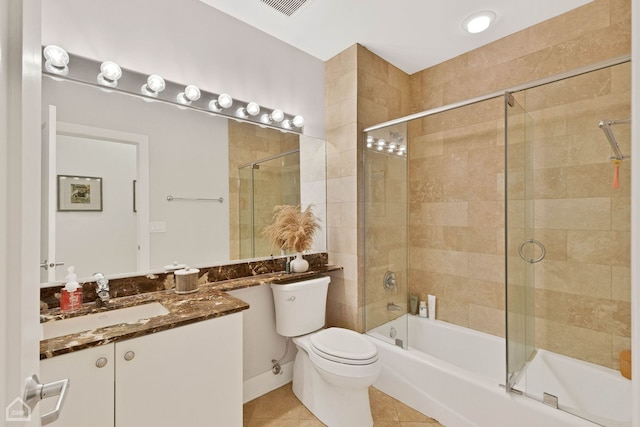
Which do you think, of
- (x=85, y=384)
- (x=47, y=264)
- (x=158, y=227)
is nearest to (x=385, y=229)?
(x=158, y=227)

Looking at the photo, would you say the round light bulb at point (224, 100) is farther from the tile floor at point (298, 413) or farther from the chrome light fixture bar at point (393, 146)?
the tile floor at point (298, 413)

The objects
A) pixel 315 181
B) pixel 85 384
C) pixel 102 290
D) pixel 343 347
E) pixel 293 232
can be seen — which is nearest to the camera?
pixel 85 384

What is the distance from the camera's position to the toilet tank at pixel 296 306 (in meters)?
2.04

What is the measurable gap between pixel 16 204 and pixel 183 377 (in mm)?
1094

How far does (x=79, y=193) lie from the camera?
150 centimetres

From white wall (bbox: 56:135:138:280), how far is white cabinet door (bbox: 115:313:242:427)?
607 mm

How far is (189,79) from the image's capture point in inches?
73.3

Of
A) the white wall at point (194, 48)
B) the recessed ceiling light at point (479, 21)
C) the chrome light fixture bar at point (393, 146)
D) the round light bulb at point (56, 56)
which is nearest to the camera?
the round light bulb at point (56, 56)

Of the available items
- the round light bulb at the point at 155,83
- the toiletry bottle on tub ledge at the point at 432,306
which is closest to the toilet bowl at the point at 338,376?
the toiletry bottle on tub ledge at the point at 432,306

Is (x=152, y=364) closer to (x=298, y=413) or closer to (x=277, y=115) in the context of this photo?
(x=298, y=413)

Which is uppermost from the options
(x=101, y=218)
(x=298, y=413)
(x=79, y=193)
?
(x=79, y=193)

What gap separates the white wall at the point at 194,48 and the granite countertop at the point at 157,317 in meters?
1.28

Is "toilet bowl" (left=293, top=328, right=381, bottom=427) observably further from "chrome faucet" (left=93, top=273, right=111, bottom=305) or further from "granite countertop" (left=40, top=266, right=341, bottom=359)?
"chrome faucet" (left=93, top=273, right=111, bottom=305)

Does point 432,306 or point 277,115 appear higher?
point 277,115
